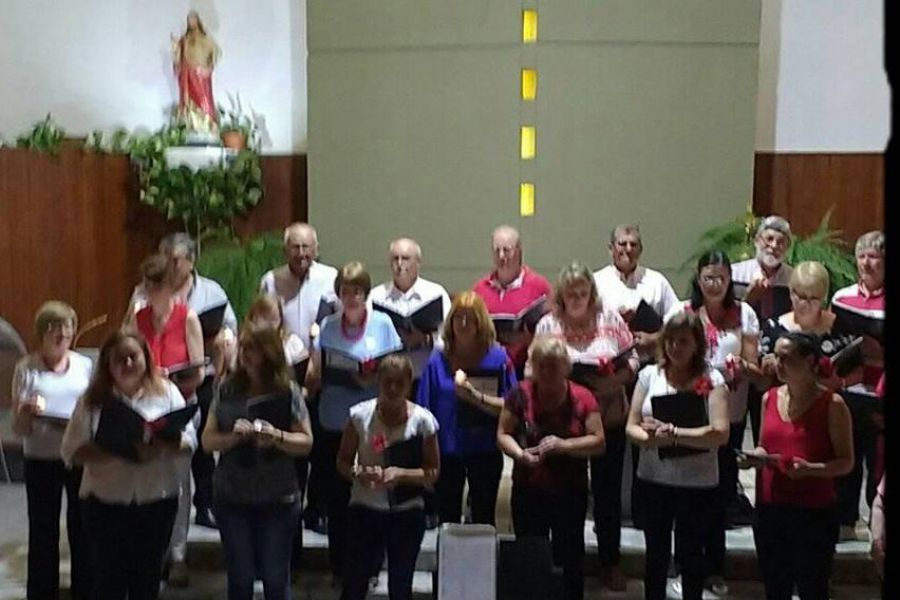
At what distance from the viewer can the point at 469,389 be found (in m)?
3.82

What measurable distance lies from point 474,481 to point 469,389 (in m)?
0.38

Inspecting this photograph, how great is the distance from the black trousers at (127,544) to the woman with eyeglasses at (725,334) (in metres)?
1.86

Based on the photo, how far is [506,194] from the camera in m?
6.80

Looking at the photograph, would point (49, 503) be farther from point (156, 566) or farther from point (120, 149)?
point (120, 149)

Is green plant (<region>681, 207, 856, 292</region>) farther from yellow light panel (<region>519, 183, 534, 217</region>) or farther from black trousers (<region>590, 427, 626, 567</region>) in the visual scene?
black trousers (<region>590, 427, 626, 567</region>)

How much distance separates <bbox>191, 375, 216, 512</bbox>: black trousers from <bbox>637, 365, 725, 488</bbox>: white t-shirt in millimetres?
1563

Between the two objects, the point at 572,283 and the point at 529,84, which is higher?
the point at 529,84

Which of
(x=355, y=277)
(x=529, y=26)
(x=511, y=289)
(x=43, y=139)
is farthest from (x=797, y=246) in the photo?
(x=43, y=139)

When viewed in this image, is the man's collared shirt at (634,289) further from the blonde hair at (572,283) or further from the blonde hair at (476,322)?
the blonde hair at (476,322)

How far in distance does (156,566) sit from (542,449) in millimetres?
1255

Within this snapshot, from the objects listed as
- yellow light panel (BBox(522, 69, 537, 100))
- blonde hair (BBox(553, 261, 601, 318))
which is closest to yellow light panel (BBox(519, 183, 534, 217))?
yellow light panel (BBox(522, 69, 537, 100))

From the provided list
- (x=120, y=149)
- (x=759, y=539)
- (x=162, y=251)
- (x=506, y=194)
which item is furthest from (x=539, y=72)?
(x=759, y=539)

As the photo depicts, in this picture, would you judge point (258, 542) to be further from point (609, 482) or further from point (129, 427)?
point (609, 482)

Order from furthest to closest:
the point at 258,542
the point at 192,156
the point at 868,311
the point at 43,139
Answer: the point at 43,139
the point at 192,156
the point at 868,311
the point at 258,542
